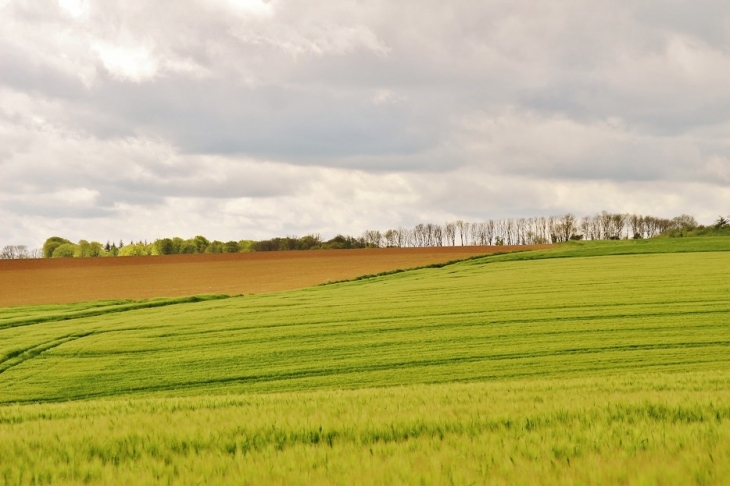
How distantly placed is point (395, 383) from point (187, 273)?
4127 centimetres

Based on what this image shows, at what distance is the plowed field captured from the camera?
40469 millimetres

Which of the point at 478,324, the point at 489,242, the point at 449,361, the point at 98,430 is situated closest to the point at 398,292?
the point at 478,324

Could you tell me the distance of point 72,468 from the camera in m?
4.59

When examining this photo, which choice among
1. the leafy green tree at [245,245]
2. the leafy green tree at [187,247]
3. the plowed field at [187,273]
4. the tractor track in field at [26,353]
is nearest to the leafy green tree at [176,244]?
the leafy green tree at [187,247]

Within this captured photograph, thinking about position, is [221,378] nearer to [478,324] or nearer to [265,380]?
[265,380]

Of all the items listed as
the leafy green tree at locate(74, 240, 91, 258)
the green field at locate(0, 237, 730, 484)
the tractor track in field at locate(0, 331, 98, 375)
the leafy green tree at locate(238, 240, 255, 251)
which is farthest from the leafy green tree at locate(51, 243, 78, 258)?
the tractor track in field at locate(0, 331, 98, 375)

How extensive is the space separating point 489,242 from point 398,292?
78.4m

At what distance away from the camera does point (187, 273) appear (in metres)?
52.0

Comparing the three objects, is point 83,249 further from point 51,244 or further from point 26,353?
point 26,353

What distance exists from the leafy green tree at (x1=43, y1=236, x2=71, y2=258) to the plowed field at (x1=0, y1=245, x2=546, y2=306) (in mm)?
56919

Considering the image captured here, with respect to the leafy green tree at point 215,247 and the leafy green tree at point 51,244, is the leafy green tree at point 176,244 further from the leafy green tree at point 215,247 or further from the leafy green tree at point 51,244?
the leafy green tree at point 51,244

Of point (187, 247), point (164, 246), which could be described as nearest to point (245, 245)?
point (187, 247)

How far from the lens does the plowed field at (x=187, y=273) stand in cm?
4047

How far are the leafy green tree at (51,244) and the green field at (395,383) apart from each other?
90.9 meters
